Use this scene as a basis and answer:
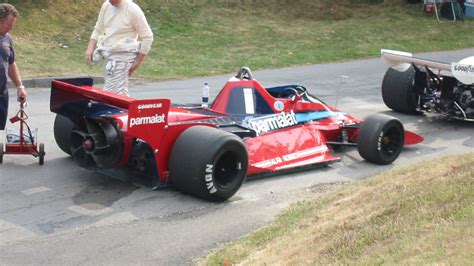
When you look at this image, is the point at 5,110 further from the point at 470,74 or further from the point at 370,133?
the point at 470,74

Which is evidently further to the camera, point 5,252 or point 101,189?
point 101,189

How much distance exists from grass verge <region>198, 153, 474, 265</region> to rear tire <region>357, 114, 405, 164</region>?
60.3 inches

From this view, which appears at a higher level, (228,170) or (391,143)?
(391,143)

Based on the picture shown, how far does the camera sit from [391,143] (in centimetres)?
862

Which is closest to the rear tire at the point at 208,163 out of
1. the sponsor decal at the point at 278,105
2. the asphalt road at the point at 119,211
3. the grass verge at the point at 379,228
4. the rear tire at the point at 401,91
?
the asphalt road at the point at 119,211

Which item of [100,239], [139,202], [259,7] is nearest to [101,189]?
[139,202]

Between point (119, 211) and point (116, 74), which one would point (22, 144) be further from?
point (119, 211)

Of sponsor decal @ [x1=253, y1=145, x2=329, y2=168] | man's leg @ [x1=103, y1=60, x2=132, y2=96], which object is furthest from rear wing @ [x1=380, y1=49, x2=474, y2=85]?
man's leg @ [x1=103, y1=60, x2=132, y2=96]

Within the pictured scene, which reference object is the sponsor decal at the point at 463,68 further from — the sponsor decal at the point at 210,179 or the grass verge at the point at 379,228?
the sponsor decal at the point at 210,179

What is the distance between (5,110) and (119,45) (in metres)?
1.38

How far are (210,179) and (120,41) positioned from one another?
7.21 ft

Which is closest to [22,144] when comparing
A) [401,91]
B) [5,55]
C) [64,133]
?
[64,133]

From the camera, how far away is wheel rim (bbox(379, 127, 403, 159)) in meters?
8.46

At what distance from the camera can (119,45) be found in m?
7.84
